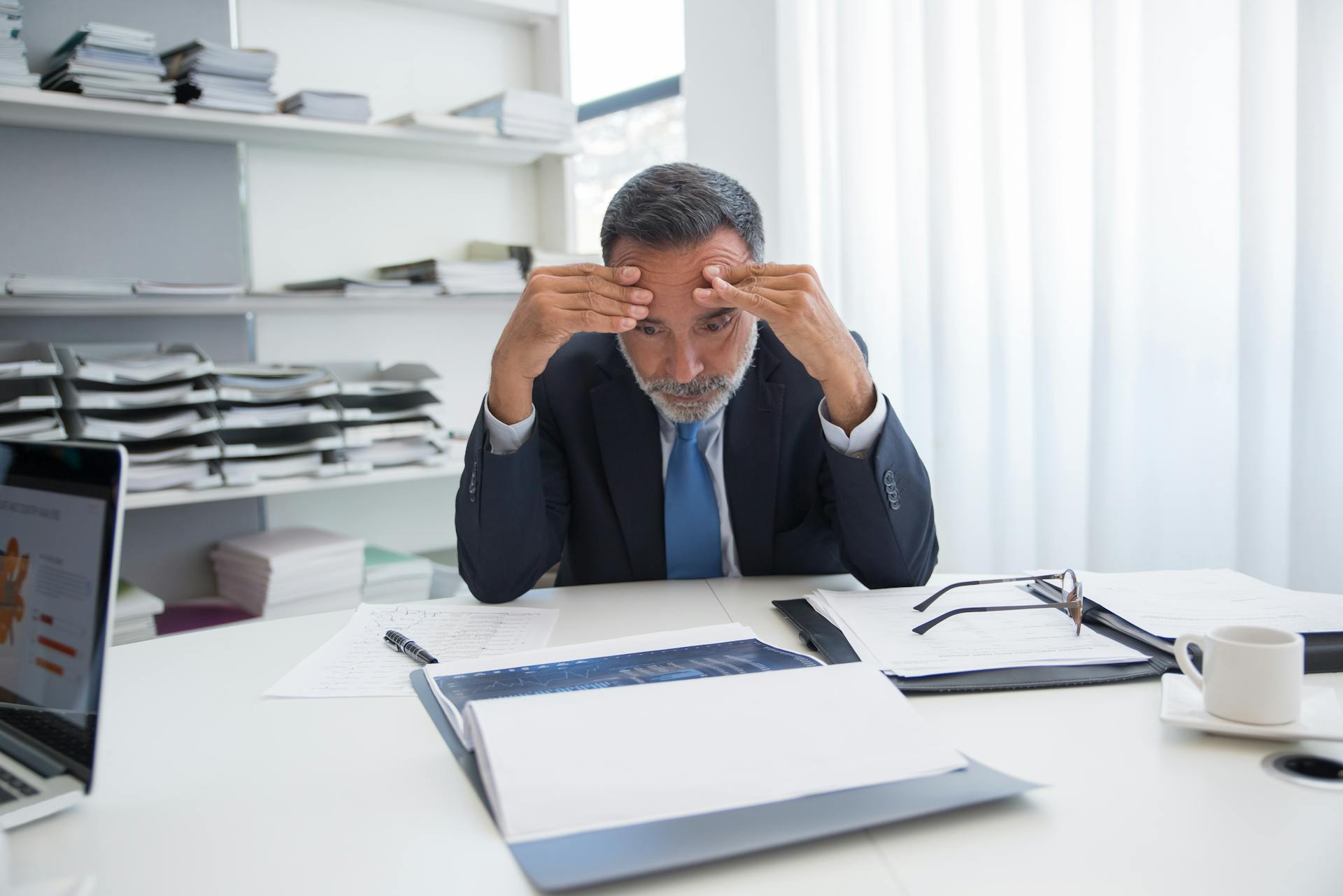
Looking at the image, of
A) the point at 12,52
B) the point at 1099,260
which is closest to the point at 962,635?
the point at 1099,260

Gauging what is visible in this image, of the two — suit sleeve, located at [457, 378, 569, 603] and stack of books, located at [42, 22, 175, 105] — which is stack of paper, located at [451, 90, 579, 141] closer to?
stack of books, located at [42, 22, 175, 105]

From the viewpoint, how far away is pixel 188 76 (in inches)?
86.8

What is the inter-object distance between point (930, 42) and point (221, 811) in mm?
2279

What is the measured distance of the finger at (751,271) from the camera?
1476 millimetres

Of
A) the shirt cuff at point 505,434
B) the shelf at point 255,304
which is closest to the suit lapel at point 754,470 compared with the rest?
the shirt cuff at point 505,434

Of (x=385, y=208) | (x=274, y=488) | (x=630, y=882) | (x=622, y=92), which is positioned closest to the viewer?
(x=630, y=882)

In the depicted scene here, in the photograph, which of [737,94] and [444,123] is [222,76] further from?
[737,94]

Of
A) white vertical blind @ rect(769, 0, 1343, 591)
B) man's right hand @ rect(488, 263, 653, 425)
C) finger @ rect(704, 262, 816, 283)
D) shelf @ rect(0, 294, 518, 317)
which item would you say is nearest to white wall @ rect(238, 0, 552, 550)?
shelf @ rect(0, 294, 518, 317)

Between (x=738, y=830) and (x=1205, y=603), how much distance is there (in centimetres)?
79

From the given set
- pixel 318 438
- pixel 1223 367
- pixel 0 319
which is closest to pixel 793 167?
pixel 1223 367

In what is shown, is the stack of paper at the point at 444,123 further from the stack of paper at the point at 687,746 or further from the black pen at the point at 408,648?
the stack of paper at the point at 687,746

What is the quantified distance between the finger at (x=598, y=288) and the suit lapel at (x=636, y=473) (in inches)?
8.4

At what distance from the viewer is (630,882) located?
67 centimetres

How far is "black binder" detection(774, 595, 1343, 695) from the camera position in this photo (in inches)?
39.3
